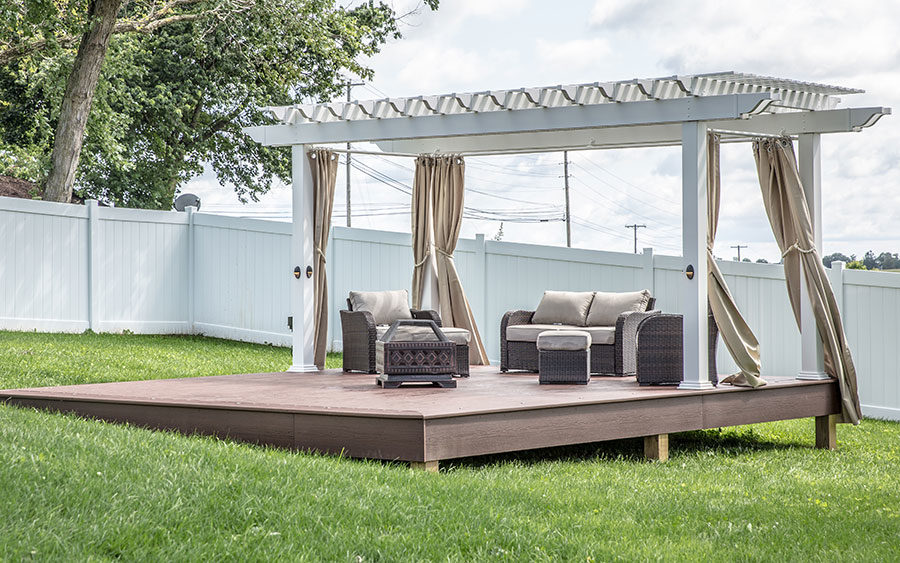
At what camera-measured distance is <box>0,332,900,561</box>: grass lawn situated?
3846 millimetres

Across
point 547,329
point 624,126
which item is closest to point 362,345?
point 547,329

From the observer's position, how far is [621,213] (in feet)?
127

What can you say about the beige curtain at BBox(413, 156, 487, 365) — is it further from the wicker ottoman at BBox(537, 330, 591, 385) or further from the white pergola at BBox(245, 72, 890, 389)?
the wicker ottoman at BBox(537, 330, 591, 385)

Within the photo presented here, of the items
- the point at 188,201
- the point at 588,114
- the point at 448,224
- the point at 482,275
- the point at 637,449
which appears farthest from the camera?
the point at 188,201

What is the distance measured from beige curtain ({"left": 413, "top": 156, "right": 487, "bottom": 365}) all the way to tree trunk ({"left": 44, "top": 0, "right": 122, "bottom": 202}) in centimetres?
551

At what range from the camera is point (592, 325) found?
911 cm

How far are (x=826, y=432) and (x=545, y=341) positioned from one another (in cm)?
260

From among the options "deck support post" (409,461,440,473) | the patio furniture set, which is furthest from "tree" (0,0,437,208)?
"deck support post" (409,461,440,473)

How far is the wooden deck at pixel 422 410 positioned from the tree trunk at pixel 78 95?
6.29 metres

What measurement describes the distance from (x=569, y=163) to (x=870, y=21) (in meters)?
18.9

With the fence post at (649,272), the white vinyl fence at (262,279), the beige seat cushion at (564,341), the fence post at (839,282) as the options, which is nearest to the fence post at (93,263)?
the white vinyl fence at (262,279)

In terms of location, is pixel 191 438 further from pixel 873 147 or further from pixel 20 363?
pixel 873 147

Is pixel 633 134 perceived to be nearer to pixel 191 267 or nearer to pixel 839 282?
pixel 839 282

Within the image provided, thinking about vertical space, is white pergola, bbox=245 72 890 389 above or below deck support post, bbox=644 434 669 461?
above
